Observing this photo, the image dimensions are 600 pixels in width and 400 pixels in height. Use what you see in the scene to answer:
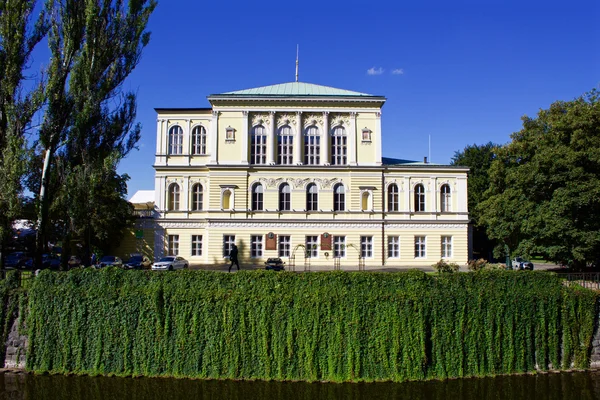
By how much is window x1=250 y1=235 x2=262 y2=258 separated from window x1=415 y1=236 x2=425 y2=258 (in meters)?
A: 15.2

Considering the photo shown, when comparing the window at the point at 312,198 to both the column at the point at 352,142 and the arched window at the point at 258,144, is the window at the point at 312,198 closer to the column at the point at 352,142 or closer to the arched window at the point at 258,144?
the column at the point at 352,142

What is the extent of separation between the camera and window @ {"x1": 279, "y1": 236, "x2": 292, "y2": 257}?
116 feet

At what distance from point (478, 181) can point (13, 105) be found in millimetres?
45719

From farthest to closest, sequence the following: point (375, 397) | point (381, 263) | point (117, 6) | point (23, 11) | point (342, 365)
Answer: point (381, 263), point (117, 6), point (23, 11), point (342, 365), point (375, 397)

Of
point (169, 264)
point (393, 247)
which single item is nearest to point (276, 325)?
point (169, 264)

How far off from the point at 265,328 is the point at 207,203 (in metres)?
24.1

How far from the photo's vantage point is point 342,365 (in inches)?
550

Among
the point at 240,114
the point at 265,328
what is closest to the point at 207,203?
the point at 240,114

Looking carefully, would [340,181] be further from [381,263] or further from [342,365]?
[342,365]

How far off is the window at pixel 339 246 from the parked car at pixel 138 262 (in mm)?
16637

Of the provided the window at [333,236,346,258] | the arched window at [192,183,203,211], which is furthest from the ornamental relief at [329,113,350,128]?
the arched window at [192,183,203,211]

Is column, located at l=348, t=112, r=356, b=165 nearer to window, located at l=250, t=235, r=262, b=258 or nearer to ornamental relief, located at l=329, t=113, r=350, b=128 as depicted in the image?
ornamental relief, located at l=329, t=113, r=350, b=128

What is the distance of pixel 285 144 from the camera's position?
1433 inches

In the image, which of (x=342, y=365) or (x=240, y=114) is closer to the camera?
(x=342, y=365)
